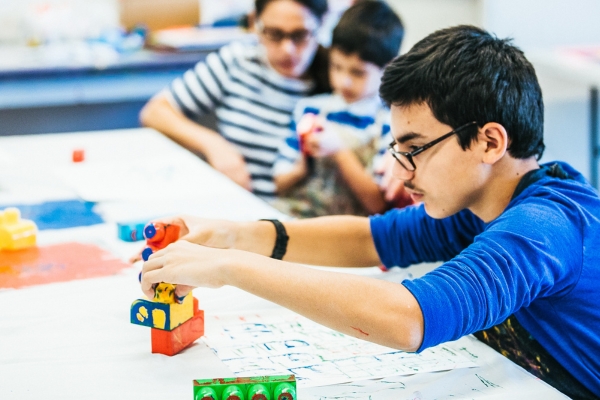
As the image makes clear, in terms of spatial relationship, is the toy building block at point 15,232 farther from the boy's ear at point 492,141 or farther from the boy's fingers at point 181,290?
the boy's ear at point 492,141

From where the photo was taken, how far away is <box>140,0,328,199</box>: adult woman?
219 centimetres

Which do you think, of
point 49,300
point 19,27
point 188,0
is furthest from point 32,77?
point 49,300

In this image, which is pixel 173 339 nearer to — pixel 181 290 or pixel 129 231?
pixel 181 290

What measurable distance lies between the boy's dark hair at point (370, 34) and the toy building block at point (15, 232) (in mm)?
977

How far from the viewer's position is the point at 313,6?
220 centimetres

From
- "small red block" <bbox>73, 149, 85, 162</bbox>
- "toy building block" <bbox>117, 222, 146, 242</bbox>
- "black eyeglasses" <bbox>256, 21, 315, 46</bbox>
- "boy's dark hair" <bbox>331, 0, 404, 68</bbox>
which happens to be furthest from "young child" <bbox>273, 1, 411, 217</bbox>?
"toy building block" <bbox>117, 222, 146, 242</bbox>

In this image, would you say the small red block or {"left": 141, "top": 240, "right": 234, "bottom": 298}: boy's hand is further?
the small red block

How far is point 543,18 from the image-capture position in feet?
11.3

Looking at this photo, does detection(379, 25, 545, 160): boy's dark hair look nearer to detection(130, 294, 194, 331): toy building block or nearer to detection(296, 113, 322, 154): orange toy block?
detection(130, 294, 194, 331): toy building block

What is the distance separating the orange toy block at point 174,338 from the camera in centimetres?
97

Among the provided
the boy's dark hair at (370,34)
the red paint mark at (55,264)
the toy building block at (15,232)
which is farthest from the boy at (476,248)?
the boy's dark hair at (370,34)

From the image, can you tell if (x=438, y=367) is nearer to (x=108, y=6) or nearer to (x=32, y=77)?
A: (x=32, y=77)

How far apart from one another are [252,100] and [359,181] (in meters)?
0.52

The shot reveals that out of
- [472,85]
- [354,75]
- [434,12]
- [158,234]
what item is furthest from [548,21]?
[158,234]
